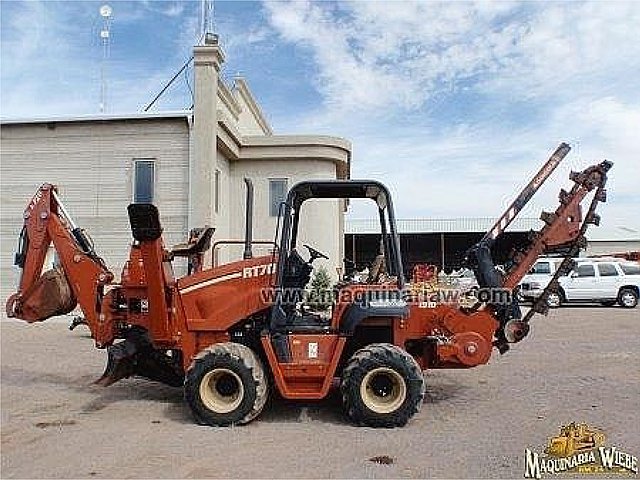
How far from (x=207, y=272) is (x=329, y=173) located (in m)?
16.1

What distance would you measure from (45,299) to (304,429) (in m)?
3.83

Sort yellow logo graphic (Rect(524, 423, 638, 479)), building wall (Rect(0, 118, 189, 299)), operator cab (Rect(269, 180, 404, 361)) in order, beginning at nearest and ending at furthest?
yellow logo graphic (Rect(524, 423, 638, 479)) → operator cab (Rect(269, 180, 404, 361)) → building wall (Rect(0, 118, 189, 299))

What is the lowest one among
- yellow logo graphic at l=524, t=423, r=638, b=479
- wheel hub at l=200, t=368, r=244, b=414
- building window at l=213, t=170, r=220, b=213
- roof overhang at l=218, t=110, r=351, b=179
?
yellow logo graphic at l=524, t=423, r=638, b=479

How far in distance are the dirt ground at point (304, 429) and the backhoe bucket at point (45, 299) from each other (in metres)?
1.08

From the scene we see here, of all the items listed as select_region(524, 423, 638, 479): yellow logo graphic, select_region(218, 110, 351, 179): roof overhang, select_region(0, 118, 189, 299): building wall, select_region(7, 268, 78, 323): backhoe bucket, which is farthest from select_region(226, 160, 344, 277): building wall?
select_region(524, 423, 638, 479): yellow logo graphic

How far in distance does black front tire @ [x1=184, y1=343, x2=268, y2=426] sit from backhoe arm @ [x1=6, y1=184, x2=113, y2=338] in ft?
6.63

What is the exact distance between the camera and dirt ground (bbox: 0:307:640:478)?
576 cm

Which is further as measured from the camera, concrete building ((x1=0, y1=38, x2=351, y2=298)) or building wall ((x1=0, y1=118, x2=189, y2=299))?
building wall ((x1=0, y1=118, x2=189, y2=299))

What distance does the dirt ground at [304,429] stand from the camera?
18.9 feet

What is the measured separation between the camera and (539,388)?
30.6ft

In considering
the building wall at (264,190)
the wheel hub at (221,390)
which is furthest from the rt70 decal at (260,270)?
the building wall at (264,190)

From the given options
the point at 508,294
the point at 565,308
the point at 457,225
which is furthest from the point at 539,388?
the point at 457,225

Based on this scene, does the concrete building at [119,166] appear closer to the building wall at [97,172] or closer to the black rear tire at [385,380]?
the building wall at [97,172]

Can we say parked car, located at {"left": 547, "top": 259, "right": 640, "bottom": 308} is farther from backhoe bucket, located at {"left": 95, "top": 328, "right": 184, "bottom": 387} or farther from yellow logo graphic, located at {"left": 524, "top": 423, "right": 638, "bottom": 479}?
yellow logo graphic, located at {"left": 524, "top": 423, "right": 638, "bottom": 479}
